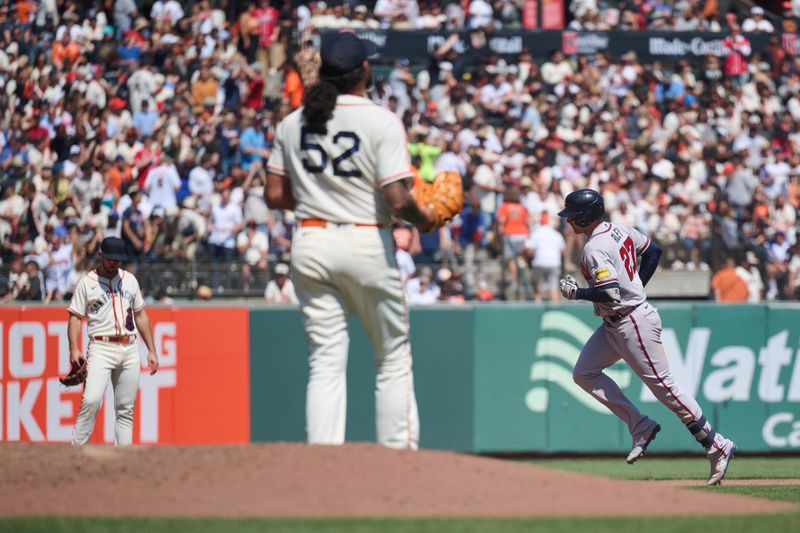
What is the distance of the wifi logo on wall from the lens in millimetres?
14312

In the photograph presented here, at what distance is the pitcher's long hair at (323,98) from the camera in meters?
6.55

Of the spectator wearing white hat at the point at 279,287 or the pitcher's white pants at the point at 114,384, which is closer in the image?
the pitcher's white pants at the point at 114,384

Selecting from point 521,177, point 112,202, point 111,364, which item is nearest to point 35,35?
point 112,202

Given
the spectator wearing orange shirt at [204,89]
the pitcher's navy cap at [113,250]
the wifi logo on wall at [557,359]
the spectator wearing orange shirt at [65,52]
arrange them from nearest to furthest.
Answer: the pitcher's navy cap at [113,250] < the wifi logo on wall at [557,359] < the spectator wearing orange shirt at [204,89] < the spectator wearing orange shirt at [65,52]

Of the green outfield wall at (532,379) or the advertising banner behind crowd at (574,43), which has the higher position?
the advertising banner behind crowd at (574,43)

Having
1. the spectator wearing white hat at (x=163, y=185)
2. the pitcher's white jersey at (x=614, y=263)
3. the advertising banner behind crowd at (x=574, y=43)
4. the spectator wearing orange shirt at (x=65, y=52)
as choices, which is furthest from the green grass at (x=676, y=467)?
the spectator wearing orange shirt at (x=65, y=52)

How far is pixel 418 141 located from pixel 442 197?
517 inches

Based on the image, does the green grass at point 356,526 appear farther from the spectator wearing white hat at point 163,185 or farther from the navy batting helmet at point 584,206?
the spectator wearing white hat at point 163,185

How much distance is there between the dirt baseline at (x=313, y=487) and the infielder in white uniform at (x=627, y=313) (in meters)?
2.60

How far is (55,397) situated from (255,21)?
10.5m

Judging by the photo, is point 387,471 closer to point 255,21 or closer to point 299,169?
point 299,169

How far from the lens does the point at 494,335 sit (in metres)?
14.4

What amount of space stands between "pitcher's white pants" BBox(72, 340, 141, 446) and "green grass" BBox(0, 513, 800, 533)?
15.5ft

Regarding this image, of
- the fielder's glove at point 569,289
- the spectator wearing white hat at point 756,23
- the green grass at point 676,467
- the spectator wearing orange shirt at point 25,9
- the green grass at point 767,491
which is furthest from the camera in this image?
the spectator wearing white hat at point 756,23
